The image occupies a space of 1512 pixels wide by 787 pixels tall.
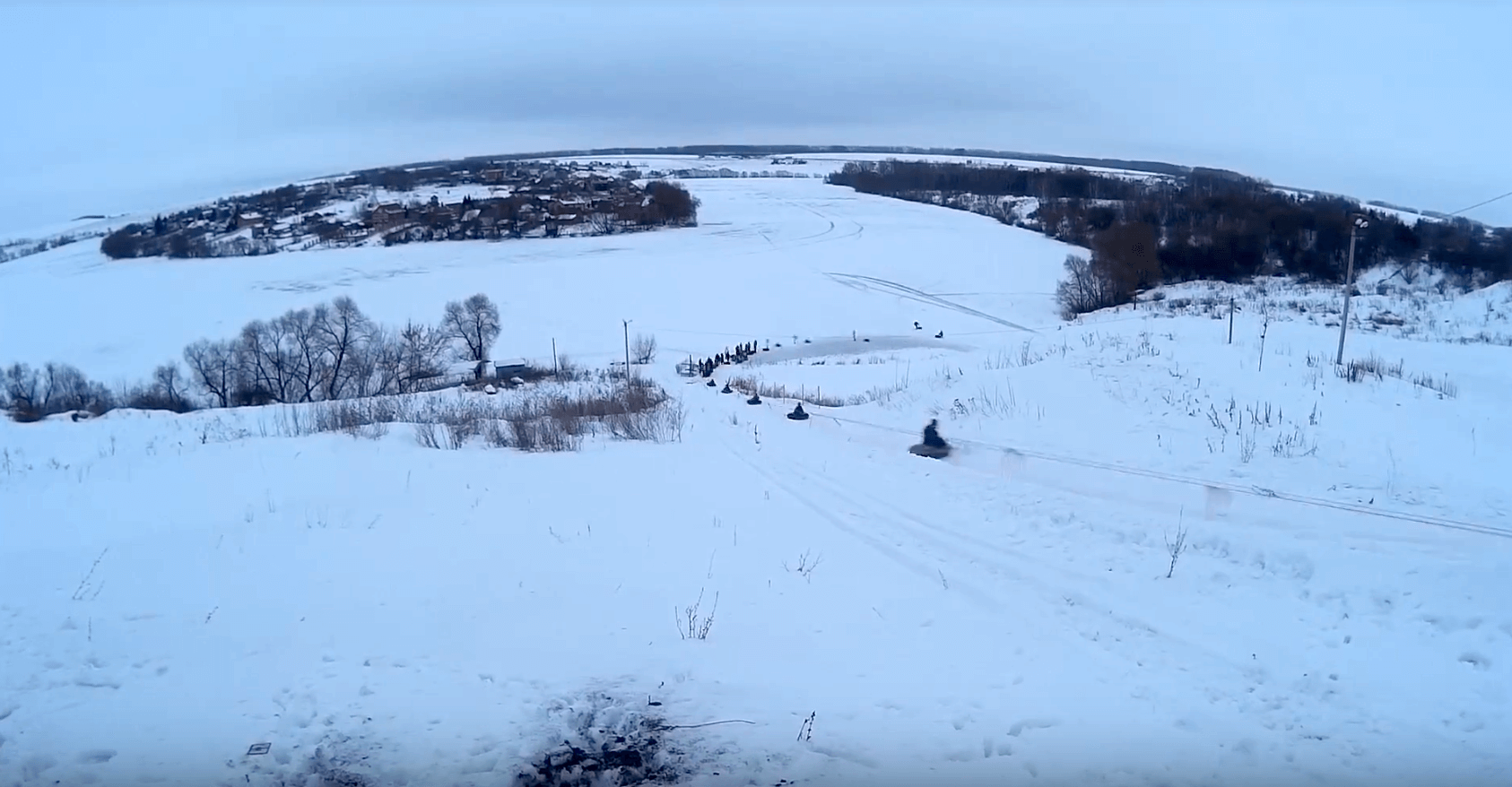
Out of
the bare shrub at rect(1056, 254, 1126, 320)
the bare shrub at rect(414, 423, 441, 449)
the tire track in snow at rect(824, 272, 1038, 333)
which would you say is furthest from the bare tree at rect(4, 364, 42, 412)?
the bare shrub at rect(1056, 254, 1126, 320)

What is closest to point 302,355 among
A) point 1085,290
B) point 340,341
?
point 340,341

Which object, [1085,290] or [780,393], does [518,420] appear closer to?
[780,393]

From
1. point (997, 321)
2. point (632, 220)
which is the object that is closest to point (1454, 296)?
point (997, 321)

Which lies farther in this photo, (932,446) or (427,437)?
(427,437)

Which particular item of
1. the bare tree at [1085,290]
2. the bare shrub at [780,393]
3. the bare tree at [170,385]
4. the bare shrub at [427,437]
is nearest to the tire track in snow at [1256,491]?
the bare shrub at [780,393]

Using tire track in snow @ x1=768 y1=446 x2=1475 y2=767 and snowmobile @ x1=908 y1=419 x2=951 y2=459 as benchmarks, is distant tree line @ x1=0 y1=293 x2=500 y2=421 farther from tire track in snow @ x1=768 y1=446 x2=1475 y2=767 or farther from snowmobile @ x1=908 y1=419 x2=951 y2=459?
tire track in snow @ x1=768 y1=446 x2=1475 y2=767

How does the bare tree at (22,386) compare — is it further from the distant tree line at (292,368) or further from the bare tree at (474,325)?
the bare tree at (474,325)
